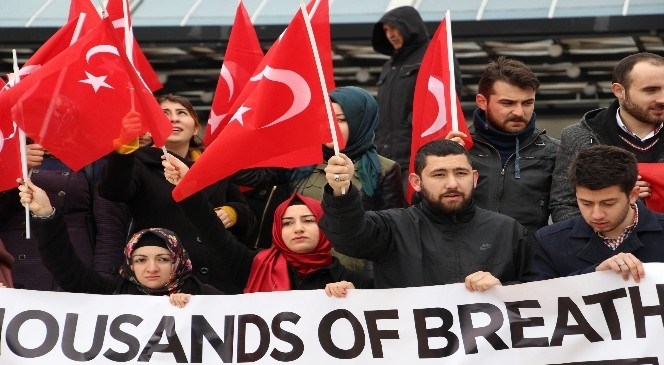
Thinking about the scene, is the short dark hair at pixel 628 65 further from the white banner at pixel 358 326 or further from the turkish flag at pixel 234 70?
the turkish flag at pixel 234 70

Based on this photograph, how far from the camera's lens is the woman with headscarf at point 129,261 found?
360 inches

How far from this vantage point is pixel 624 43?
1560 centimetres

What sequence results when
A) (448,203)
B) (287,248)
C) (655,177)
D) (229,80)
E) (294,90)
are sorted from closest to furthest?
1. (448,203)
2. (294,90)
3. (655,177)
4. (287,248)
5. (229,80)

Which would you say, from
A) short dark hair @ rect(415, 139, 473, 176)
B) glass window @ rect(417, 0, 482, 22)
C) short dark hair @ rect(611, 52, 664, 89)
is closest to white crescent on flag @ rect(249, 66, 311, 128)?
short dark hair @ rect(415, 139, 473, 176)

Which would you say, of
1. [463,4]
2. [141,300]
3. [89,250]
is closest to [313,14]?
[89,250]

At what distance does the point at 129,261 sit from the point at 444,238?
166cm

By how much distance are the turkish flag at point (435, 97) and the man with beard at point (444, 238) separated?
1.28 m

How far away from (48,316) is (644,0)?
7.83 meters

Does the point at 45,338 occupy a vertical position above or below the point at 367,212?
below

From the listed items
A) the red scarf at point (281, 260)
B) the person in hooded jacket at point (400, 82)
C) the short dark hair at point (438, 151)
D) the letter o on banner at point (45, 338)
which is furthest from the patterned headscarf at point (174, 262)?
the person in hooded jacket at point (400, 82)

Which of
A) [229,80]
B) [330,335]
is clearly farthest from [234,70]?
[330,335]

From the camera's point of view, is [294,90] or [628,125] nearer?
[294,90]

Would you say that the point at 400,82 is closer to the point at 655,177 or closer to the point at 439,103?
the point at 439,103

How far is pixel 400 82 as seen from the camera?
458 inches
